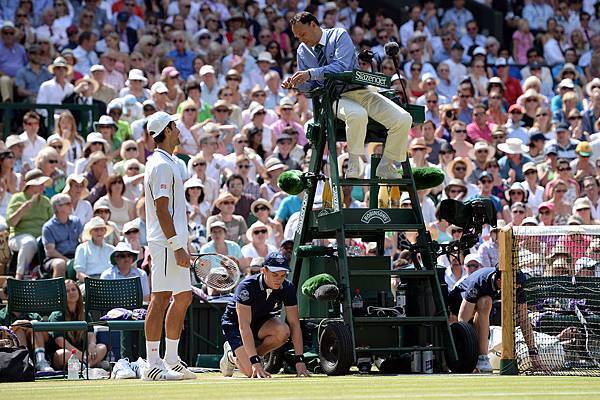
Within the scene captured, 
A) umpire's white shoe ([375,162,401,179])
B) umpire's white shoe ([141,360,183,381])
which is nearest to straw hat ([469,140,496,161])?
umpire's white shoe ([375,162,401,179])

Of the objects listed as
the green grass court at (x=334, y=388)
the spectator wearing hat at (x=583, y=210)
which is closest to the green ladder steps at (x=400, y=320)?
→ the green grass court at (x=334, y=388)

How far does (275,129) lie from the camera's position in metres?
21.6

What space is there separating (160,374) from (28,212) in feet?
21.1

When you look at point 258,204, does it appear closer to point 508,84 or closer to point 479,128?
point 479,128

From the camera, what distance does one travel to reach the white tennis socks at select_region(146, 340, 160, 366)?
1154 cm

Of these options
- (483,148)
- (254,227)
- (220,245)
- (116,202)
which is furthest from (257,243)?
(483,148)

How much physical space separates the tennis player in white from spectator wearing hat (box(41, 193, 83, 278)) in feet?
17.7

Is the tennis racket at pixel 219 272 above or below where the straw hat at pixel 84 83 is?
below

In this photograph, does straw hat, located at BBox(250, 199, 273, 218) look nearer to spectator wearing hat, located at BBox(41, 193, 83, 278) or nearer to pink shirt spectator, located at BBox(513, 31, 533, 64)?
spectator wearing hat, located at BBox(41, 193, 83, 278)

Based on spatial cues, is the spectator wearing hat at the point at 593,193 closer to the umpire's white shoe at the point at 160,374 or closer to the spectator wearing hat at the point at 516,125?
the spectator wearing hat at the point at 516,125

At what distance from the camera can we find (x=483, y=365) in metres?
13.1

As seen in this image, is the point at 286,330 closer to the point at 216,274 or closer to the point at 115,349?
the point at 216,274

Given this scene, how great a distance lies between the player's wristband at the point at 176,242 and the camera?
1142 centimetres

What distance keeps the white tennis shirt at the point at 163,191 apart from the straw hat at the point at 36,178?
242 inches
